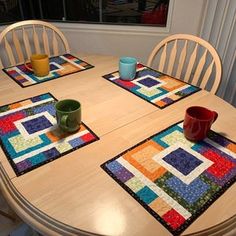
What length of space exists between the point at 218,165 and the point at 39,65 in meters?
0.90

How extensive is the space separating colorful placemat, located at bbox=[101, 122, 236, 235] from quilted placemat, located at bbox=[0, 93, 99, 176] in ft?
0.52

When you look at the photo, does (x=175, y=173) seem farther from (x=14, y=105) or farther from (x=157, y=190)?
(x=14, y=105)

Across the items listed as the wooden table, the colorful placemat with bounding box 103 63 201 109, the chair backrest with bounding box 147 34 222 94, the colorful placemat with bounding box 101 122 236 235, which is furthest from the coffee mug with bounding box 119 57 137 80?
the colorful placemat with bounding box 101 122 236 235

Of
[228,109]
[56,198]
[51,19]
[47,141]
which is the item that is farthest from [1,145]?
[51,19]

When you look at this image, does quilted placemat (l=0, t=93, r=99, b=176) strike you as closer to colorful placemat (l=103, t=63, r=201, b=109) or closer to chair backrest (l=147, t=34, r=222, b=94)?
colorful placemat (l=103, t=63, r=201, b=109)

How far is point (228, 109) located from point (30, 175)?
77cm

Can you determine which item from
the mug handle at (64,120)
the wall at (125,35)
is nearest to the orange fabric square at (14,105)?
the mug handle at (64,120)

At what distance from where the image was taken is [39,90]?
1.11 m

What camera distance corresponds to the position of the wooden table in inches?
22.7

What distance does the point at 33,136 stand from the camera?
825 mm

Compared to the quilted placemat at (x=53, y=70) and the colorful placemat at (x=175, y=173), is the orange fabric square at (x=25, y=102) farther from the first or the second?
the colorful placemat at (x=175, y=173)

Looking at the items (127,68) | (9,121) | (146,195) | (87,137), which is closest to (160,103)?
(127,68)

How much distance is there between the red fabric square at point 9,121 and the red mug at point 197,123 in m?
0.59

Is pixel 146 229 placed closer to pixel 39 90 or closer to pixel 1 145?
pixel 1 145
